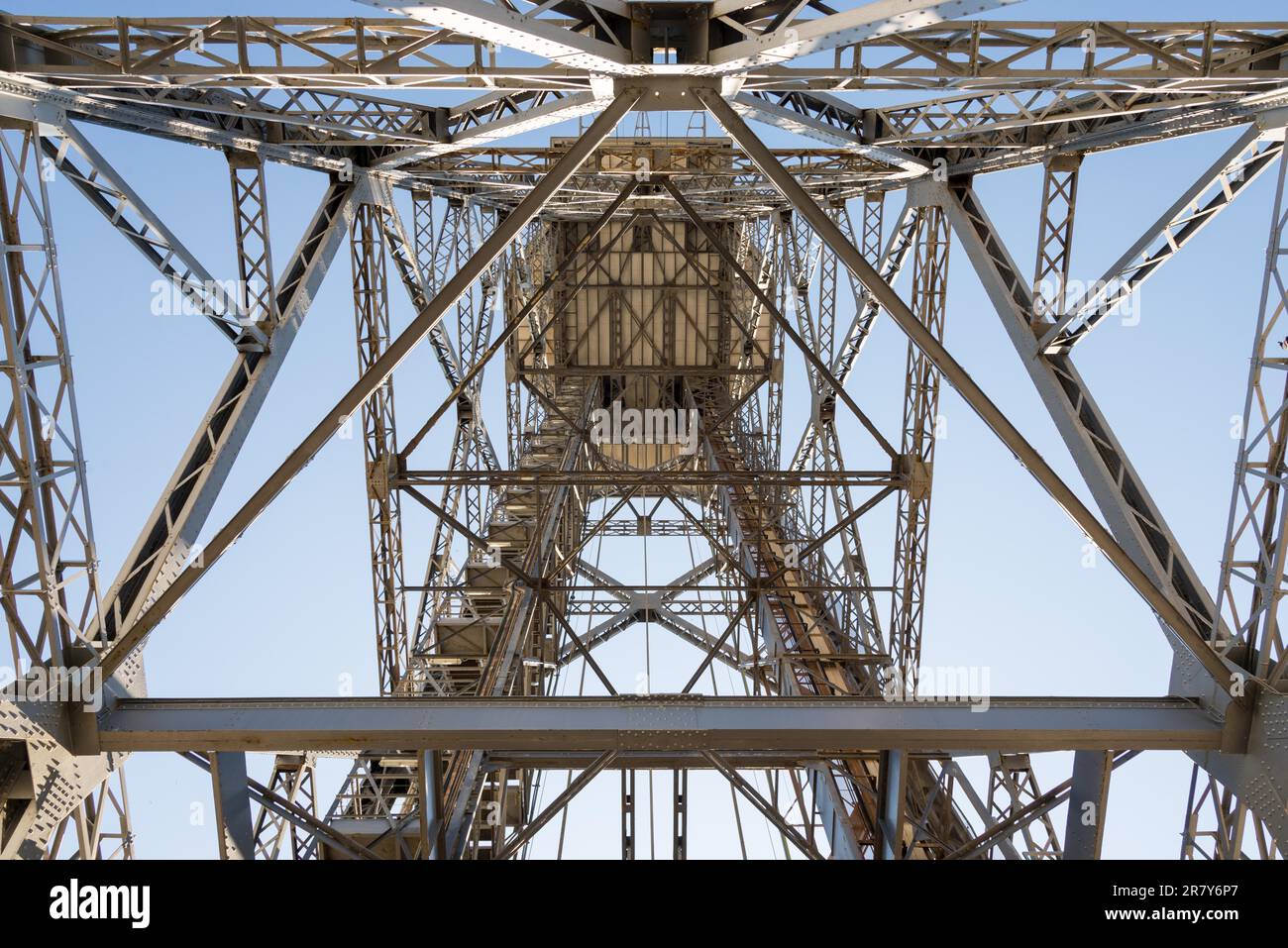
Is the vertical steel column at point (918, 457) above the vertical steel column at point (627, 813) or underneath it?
above

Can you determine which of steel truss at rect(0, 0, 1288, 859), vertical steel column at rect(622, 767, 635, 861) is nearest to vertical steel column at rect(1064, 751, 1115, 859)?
steel truss at rect(0, 0, 1288, 859)


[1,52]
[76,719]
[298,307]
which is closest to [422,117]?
[298,307]

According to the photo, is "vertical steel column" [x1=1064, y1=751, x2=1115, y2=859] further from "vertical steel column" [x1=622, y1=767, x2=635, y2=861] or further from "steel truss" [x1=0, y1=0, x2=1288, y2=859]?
"vertical steel column" [x1=622, y1=767, x2=635, y2=861]

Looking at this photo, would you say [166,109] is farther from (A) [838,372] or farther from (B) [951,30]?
(A) [838,372]

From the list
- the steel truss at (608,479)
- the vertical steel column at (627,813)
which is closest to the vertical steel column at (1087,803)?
the steel truss at (608,479)

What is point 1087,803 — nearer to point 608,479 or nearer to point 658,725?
point 658,725

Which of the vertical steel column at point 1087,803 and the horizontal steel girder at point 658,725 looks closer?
the horizontal steel girder at point 658,725

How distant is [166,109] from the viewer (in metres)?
8.02

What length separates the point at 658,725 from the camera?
6.72 m

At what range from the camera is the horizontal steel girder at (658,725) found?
6.48m

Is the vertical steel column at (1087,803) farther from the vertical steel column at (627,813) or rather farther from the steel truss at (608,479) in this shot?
the vertical steel column at (627,813)

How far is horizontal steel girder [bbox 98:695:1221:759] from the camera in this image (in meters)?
6.48

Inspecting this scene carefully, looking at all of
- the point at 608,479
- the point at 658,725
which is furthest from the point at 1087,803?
the point at 608,479
